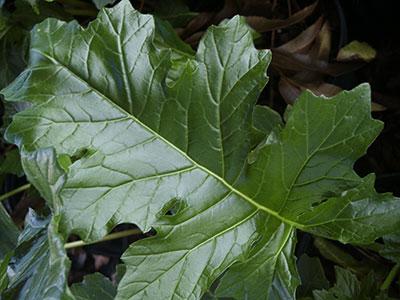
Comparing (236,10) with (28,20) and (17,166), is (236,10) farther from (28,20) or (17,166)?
(17,166)

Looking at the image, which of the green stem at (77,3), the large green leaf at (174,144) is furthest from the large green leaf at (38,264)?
the green stem at (77,3)

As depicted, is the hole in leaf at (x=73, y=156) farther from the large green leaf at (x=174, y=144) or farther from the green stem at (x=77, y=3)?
the green stem at (x=77, y=3)

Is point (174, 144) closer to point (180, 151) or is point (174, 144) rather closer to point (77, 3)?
point (180, 151)

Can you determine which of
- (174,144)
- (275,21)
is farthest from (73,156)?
(275,21)

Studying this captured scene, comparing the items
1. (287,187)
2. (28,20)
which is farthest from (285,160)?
(28,20)

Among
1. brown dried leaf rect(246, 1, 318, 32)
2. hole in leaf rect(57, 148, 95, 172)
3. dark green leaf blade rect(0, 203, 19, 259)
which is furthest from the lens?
brown dried leaf rect(246, 1, 318, 32)

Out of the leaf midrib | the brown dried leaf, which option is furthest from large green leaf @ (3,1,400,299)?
the brown dried leaf

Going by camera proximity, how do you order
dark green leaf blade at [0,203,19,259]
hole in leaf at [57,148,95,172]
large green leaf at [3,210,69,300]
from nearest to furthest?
large green leaf at [3,210,69,300] < hole in leaf at [57,148,95,172] < dark green leaf blade at [0,203,19,259]

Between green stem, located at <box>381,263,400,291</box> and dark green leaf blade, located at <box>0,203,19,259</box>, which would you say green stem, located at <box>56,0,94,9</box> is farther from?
green stem, located at <box>381,263,400,291</box>

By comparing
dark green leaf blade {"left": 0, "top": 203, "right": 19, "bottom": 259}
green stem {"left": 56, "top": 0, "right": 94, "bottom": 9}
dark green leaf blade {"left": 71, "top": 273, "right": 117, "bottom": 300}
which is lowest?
dark green leaf blade {"left": 71, "top": 273, "right": 117, "bottom": 300}
